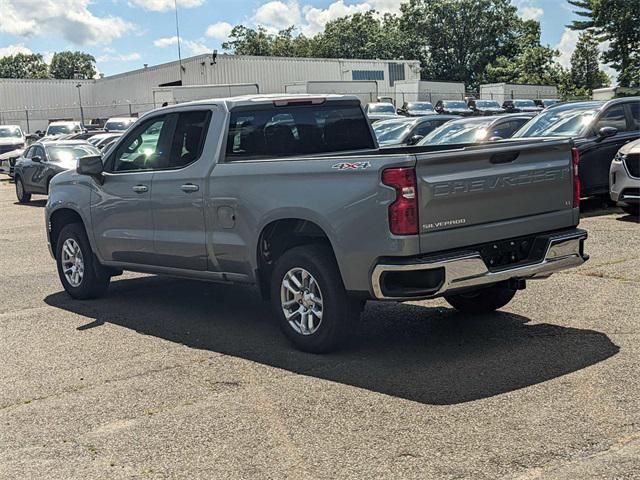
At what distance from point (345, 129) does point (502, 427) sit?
12.2 feet

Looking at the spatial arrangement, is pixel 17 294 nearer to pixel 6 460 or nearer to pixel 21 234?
pixel 6 460

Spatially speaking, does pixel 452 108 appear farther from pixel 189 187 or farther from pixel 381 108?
pixel 189 187

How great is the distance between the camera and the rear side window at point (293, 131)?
7.15 meters

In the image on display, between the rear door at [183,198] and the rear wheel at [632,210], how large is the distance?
736cm

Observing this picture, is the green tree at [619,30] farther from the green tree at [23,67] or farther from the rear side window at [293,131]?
the green tree at [23,67]

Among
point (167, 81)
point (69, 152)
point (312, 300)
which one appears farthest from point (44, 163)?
point (167, 81)

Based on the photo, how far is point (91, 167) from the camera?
27.0 ft

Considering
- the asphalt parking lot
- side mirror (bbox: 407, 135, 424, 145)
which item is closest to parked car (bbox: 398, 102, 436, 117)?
side mirror (bbox: 407, 135, 424, 145)

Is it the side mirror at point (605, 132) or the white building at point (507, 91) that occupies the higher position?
the white building at point (507, 91)

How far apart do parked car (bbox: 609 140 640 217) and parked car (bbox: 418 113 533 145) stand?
311 centimetres

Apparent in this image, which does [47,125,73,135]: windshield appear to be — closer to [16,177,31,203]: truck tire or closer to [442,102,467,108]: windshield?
[16,177,31,203]: truck tire

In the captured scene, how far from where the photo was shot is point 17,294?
9.47 m

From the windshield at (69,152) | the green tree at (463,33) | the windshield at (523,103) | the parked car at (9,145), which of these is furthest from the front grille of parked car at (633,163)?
the green tree at (463,33)

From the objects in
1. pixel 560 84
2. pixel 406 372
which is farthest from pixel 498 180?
pixel 560 84
